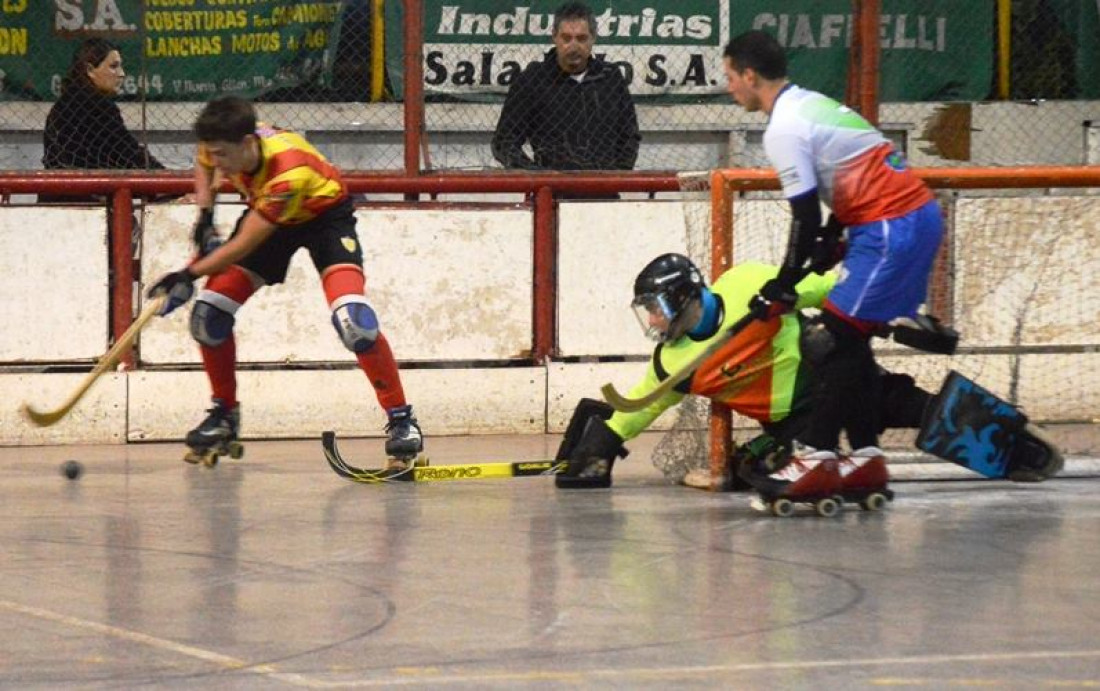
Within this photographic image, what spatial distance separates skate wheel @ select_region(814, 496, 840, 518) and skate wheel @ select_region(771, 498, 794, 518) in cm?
9

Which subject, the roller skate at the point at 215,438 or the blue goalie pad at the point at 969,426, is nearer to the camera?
the blue goalie pad at the point at 969,426

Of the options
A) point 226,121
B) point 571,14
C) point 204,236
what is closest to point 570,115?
point 571,14

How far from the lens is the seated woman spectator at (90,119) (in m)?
9.18

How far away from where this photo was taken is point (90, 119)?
30.4ft

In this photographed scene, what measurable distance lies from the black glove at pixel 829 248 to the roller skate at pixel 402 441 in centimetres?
174

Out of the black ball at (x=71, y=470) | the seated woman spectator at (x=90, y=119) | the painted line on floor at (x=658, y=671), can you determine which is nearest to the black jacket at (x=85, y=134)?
the seated woman spectator at (x=90, y=119)

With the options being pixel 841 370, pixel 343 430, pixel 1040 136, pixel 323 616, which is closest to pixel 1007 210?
pixel 1040 136

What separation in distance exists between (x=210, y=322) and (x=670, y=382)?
1924 mm

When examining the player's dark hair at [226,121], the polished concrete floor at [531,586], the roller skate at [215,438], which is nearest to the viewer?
the polished concrete floor at [531,586]

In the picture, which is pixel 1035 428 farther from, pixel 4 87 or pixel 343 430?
pixel 4 87

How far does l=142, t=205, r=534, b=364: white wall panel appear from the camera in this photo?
364 inches

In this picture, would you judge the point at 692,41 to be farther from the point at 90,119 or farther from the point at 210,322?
the point at 210,322

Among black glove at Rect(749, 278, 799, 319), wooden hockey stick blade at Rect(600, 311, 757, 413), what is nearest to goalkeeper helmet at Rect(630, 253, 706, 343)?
wooden hockey stick blade at Rect(600, 311, 757, 413)

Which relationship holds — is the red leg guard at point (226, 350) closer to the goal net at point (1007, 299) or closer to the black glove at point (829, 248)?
the goal net at point (1007, 299)
